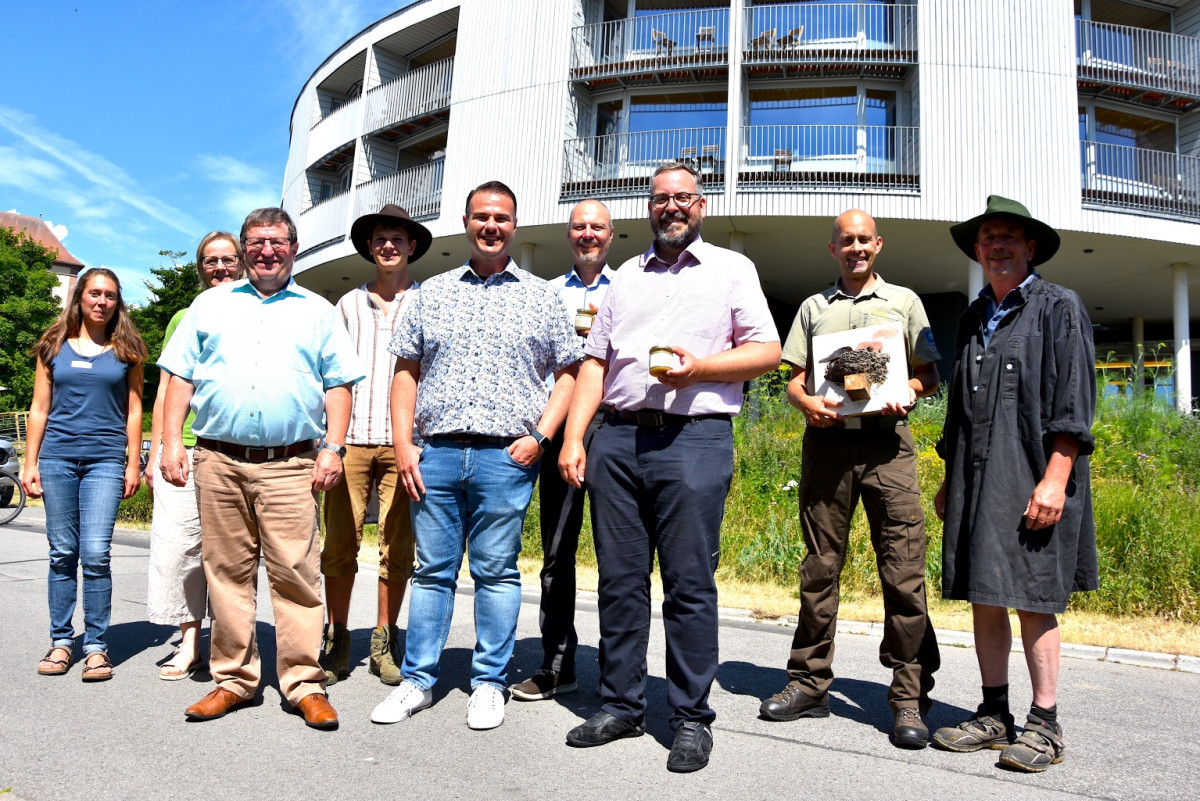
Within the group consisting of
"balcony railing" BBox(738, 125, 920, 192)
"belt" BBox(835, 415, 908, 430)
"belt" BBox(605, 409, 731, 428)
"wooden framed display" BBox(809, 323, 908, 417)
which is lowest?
"belt" BBox(605, 409, 731, 428)

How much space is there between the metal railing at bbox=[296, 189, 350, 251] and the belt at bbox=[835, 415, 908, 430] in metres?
22.1

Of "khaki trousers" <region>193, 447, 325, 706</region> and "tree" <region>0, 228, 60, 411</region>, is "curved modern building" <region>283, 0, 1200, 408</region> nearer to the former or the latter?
"khaki trousers" <region>193, 447, 325, 706</region>

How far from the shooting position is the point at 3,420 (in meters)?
43.6

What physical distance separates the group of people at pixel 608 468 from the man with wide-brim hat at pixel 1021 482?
12 mm

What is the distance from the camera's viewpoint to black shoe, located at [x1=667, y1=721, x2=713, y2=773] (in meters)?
3.22

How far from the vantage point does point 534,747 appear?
3.49 m

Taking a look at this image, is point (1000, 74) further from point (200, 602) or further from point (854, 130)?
point (200, 602)

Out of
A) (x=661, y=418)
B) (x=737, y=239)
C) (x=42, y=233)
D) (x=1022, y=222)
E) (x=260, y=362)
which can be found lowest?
(x=661, y=418)

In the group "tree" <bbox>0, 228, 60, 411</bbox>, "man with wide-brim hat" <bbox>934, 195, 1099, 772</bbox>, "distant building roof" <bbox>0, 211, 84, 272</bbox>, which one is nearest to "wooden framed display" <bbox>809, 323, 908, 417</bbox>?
"man with wide-brim hat" <bbox>934, 195, 1099, 772</bbox>

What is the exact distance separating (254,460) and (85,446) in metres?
1.51

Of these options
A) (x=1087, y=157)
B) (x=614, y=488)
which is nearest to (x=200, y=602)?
(x=614, y=488)

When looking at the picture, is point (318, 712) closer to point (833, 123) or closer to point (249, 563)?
point (249, 563)

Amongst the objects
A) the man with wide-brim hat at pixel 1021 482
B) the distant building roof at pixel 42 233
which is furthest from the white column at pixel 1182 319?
the distant building roof at pixel 42 233

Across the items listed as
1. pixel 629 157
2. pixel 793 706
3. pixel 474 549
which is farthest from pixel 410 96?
pixel 793 706
